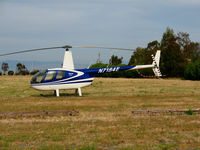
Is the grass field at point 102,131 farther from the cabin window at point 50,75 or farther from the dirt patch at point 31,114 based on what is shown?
the cabin window at point 50,75

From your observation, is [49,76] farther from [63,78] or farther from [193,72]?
[193,72]

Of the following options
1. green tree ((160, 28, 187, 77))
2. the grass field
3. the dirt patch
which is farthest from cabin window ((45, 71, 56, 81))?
green tree ((160, 28, 187, 77))

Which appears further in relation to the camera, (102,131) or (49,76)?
(49,76)

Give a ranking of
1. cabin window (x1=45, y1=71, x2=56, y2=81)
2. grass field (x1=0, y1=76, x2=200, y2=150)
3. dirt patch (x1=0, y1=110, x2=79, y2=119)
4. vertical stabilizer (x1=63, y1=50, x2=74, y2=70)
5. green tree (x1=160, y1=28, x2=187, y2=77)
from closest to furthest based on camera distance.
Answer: grass field (x1=0, y1=76, x2=200, y2=150) → dirt patch (x1=0, y1=110, x2=79, y2=119) → cabin window (x1=45, y1=71, x2=56, y2=81) → vertical stabilizer (x1=63, y1=50, x2=74, y2=70) → green tree (x1=160, y1=28, x2=187, y2=77)

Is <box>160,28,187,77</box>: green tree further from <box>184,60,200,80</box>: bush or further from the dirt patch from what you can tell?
the dirt patch

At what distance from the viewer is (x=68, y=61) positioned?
74.9 feet

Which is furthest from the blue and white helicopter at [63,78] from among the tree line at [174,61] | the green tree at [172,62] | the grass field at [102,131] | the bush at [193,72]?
the green tree at [172,62]

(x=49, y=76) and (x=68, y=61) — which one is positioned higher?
(x=68, y=61)

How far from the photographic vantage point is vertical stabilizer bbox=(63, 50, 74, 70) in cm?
2250

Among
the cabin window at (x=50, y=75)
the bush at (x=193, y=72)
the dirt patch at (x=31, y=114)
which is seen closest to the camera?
the dirt patch at (x=31, y=114)

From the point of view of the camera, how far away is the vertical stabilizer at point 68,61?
22.5 metres

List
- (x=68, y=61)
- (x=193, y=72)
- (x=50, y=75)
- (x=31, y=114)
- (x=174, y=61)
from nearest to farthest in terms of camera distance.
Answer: (x=31, y=114) < (x=50, y=75) < (x=68, y=61) < (x=193, y=72) < (x=174, y=61)

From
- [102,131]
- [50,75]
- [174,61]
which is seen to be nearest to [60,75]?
[50,75]

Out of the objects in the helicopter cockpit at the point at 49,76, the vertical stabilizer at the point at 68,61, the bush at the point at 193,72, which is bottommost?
the bush at the point at 193,72
